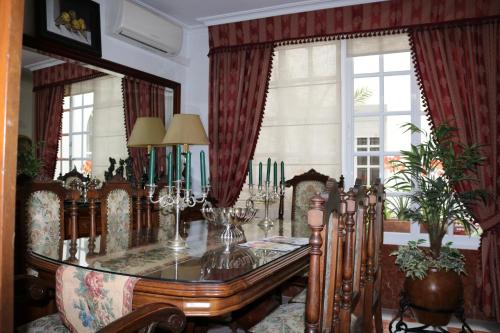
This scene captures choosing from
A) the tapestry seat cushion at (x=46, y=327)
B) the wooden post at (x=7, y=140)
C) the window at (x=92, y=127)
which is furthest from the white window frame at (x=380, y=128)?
the wooden post at (x=7, y=140)

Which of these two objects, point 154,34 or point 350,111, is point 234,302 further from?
point 154,34

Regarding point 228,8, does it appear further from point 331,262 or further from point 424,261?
point 331,262

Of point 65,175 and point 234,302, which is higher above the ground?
point 65,175

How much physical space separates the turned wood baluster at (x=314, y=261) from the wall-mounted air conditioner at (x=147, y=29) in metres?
2.96

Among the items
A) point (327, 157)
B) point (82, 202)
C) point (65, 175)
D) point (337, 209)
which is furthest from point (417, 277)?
point (65, 175)

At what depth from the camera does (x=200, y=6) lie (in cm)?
399

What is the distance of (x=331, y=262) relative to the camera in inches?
52.5

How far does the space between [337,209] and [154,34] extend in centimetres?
314

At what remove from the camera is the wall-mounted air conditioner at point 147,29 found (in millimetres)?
3529

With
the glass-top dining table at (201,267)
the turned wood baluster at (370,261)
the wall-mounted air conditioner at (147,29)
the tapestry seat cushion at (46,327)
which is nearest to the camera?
the glass-top dining table at (201,267)

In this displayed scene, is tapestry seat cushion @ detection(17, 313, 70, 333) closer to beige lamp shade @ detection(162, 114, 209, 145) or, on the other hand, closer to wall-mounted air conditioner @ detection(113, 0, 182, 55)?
beige lamp shade @ detection(162, 114, 209, 145)

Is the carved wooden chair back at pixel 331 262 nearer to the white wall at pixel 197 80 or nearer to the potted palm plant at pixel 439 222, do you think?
the potted palm plant at pixel 439 222

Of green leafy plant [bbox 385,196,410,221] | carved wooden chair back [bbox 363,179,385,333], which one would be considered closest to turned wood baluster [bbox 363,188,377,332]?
carved wooden chair back [bbox 363,179,385,333]

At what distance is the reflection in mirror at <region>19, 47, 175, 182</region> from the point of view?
114 inches
